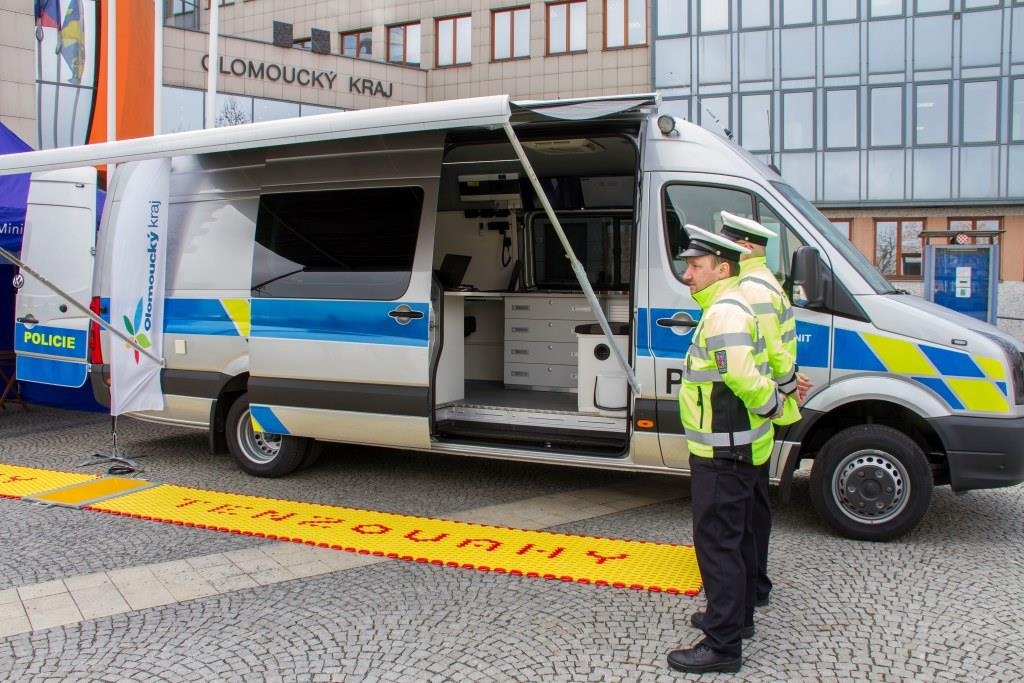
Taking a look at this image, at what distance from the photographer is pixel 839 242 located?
554cm

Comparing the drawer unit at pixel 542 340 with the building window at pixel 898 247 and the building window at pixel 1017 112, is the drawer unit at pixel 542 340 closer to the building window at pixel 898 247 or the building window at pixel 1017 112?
the building window at pixel 898 247

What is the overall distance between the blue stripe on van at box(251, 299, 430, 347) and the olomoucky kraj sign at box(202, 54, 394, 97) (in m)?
24.1

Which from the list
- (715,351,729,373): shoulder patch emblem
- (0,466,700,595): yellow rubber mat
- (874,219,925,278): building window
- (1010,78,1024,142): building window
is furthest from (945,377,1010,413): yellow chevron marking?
(1010,78,1024,142): building window

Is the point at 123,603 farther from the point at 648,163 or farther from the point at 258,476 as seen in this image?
the point at 648,163

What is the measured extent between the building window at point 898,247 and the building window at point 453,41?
15033 mm

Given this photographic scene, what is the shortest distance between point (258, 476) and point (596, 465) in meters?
2.83

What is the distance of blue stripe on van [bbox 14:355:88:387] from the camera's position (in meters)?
7.96

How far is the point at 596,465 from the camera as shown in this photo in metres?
5.75

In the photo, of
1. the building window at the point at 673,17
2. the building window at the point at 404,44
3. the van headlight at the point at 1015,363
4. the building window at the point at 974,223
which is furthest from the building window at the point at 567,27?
the van headlight at the point at 1015,363

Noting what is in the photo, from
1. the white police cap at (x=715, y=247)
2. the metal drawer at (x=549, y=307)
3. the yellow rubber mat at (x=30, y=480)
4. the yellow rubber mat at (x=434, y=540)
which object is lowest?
the yellow rubber mat at (x=434, y=540)

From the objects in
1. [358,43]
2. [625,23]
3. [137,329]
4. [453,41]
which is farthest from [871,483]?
[358,43]

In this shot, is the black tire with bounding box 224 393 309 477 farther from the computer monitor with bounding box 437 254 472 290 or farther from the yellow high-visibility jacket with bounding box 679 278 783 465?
the yellow high-visibility jacket with bounding box 679 278 783 465

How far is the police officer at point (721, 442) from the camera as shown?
3.41 m

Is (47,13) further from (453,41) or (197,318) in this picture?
(453,41)
